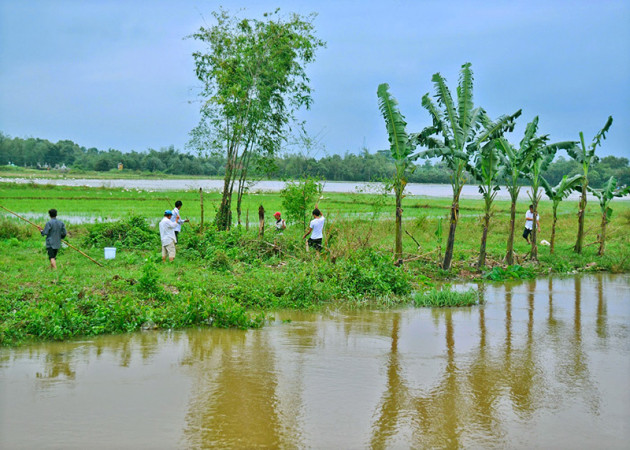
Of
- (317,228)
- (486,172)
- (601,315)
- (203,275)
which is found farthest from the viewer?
(486,172)

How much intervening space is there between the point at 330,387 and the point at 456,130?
9.72 metres

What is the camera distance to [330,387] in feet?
21.2

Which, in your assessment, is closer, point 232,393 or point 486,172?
point 232,393

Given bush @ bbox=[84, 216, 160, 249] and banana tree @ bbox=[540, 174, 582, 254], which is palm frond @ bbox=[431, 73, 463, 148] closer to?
banana tree @ bbox=[540, 174, 582, 254]

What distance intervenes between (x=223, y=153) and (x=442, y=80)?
310 inches

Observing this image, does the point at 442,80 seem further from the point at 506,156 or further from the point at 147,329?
the point at 147,329

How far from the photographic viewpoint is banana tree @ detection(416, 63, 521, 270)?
47.2 feet

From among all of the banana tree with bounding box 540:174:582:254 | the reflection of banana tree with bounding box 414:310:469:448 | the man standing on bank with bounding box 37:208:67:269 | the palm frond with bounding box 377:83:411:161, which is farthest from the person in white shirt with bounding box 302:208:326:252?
the banana tree with bounding box 540:174:582:254

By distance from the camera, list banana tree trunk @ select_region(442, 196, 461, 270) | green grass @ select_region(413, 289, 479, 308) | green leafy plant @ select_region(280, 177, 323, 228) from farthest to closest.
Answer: green leafy plant @ select_region(280, 177, 323, 228) < banana tree trunk @ select_region(442, 196, 461, 270) < green grass @ select_region(413, 289, 479, 308)

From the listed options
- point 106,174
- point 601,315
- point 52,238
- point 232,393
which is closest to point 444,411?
point 232,393

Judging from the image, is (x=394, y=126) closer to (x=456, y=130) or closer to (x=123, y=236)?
(x=456, y=130)

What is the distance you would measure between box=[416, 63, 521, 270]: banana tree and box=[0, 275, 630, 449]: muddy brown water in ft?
18.1

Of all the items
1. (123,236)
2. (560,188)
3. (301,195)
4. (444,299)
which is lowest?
(444,299)

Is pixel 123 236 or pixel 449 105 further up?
pixel 449 105
